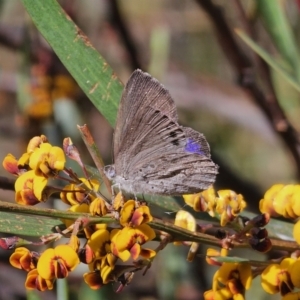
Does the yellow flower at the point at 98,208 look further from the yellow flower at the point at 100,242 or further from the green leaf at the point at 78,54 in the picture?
the green leaf at the point at 78,54

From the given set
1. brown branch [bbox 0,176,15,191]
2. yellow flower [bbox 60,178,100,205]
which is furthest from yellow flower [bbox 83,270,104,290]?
brown branch [bbox 0,176,15,191]

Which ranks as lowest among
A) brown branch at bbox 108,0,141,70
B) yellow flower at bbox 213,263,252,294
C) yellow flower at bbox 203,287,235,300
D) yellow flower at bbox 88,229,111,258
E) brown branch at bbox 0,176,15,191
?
yellow flower at bbox 203,287,235,300

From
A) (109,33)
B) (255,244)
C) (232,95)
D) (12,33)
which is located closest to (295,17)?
(232,95)

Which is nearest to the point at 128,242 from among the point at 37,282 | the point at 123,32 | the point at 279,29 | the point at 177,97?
the point at 37,282

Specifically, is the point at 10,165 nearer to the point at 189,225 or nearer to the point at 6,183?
the point at 6,183

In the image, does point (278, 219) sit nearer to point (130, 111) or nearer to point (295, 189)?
point (295, 189)

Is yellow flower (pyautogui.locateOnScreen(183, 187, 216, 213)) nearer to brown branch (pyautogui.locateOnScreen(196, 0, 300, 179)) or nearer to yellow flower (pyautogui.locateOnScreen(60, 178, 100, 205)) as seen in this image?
yellow flower (pyautogui.locateOnScreen(60, 178, 100, 205))
